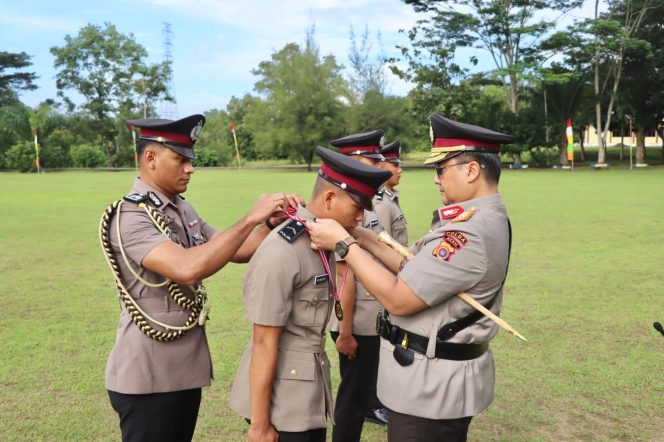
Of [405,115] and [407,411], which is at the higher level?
[405,115]

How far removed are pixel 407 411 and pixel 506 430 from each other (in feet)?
6.78

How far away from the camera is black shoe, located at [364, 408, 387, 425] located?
179 inches

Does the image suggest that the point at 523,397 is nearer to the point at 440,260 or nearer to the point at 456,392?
the point at 456,392

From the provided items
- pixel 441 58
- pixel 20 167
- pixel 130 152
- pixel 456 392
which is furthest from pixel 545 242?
pixel 130 152

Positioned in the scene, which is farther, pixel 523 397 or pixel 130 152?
pixel 130 152

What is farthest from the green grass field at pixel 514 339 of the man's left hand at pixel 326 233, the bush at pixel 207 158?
the bush at pixel 207 158

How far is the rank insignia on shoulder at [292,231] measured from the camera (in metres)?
2.48

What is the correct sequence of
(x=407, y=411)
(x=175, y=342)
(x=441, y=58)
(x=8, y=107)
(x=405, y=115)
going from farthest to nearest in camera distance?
(x=8, y=107) < (x=405, y=115) < (x=441, y=58) < (x=175, y=342) < (x=407, y=411)

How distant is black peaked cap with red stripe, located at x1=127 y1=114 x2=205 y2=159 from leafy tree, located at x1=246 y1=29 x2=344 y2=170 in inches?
1849

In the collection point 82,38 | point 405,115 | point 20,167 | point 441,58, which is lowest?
point 20,167

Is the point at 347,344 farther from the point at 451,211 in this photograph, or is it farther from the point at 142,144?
the point at 142,144

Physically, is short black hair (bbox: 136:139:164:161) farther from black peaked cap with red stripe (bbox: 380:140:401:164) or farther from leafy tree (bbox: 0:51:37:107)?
leafy tree (bbox: 0:51:37:107)

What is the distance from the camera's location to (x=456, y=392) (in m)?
2.57

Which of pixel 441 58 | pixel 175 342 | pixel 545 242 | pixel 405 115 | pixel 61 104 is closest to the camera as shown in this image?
pixel 175 342
